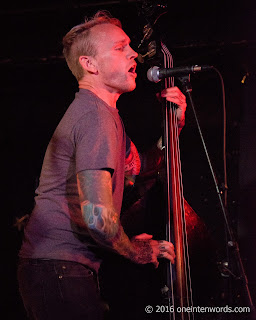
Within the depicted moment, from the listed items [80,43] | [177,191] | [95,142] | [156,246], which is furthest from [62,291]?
[80,43]

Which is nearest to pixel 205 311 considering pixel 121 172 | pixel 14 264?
pixel 121 172

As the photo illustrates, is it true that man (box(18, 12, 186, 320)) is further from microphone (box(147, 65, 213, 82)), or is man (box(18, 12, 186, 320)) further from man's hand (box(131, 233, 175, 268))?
microphone (box(147, 65, 213, 82))

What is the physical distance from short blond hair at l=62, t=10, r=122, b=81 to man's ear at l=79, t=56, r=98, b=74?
0.03 m

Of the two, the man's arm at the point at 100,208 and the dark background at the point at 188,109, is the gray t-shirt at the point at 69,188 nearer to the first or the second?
the man's arm at the point at 100,208

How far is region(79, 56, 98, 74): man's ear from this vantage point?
236cm

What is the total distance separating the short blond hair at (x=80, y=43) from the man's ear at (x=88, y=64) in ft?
0.10

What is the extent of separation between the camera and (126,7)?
4.11 metres

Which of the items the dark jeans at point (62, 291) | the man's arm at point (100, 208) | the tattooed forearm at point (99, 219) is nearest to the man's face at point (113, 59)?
the man's arm at point (100, 208)

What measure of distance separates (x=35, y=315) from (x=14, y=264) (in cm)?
276

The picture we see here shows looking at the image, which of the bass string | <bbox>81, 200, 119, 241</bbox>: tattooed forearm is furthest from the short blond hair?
<bbox>81, 200, 119, 241</bbox>: tattooed forearm

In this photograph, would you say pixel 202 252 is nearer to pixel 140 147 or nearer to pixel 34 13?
pixel 140 147

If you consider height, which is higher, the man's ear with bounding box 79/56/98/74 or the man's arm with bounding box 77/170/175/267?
the man's ear with bounding box 79/56/98/74

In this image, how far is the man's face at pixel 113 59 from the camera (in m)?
2.35

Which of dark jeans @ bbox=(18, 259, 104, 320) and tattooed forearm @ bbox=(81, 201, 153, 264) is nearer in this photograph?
tattooed forearm @ bbox=(81, 201, 153, 264)
